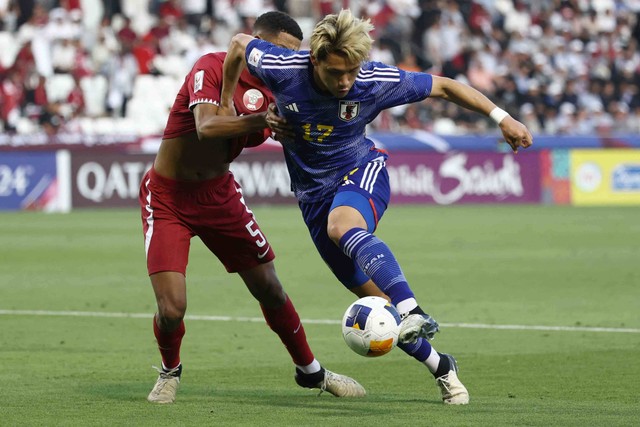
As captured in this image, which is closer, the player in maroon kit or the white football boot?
the white football boot

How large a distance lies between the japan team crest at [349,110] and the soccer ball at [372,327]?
1.02m

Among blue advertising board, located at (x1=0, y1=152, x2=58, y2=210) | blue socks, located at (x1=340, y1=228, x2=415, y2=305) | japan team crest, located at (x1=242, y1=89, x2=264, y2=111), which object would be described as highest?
japan team crest, located at (x1=242, y1=89, x2=264, y2=111)

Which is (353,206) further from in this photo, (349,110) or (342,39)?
(342,39)

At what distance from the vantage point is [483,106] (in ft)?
22.4

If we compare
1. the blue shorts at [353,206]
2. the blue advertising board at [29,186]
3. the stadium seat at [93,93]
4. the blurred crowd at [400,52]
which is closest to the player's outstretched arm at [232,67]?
the blue shorts at [353,206]

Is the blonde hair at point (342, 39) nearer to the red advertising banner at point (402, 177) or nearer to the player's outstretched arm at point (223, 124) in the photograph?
the player's outstretched arm at point (223, 124)

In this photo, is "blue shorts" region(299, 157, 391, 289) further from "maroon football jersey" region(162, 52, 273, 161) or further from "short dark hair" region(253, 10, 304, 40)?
"short dark hair" region(253, 10, 304, 40)

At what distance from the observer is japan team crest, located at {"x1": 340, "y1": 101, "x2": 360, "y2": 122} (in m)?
6.79

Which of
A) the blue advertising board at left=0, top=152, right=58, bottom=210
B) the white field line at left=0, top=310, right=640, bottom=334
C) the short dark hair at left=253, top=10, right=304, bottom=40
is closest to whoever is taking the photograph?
the short dark hair at left=253, top=10, right=304, bottom=40

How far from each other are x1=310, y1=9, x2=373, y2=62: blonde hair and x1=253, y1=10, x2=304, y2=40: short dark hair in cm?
90

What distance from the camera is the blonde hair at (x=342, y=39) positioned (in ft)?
20.9

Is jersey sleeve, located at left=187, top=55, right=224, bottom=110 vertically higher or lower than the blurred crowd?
higher

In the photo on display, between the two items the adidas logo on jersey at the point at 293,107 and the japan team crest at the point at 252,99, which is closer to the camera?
the adidas logo on jersey at the point at 293,107

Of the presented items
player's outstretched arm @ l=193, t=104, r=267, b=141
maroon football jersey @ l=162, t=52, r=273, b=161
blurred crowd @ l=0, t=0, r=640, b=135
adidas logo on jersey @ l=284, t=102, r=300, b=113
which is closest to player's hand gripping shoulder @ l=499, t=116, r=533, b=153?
adidas logo on jersey @ l=284, t=102, r=300, b=113
